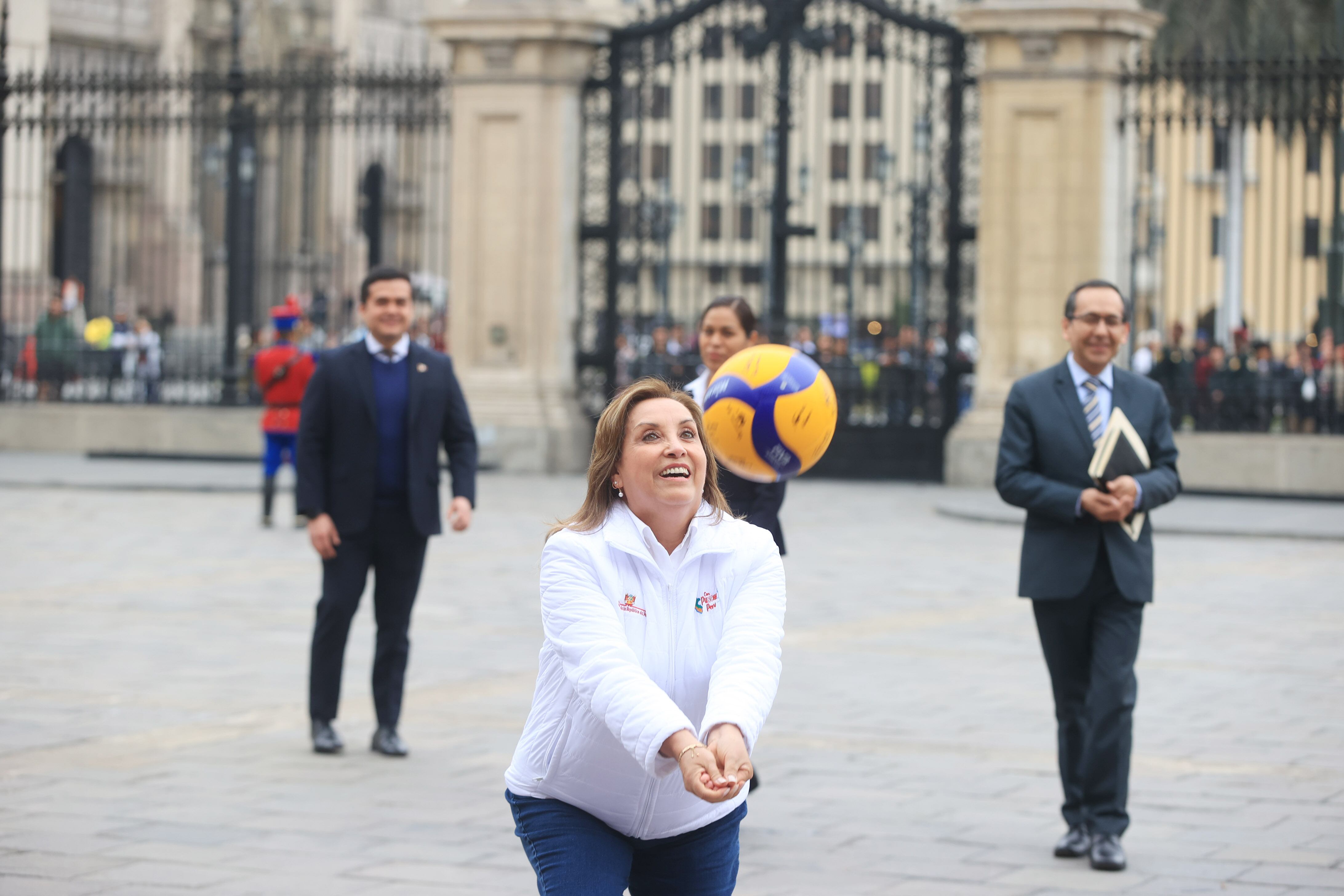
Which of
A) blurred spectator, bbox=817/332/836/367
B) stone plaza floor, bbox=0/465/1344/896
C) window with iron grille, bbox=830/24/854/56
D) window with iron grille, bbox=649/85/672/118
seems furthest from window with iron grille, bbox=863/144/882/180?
stone plaza floor, bbox=0/465/1344/896

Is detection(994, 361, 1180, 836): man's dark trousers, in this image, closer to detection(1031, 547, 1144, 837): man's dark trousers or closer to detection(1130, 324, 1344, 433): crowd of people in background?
detection(1031, 547, 1144, 837): man's dark trousers

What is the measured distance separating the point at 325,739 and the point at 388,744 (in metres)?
0.24

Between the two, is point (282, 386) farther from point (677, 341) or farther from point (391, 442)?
point (391, 442)

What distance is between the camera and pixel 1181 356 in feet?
63.3

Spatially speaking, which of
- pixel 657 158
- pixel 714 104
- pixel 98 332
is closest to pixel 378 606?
pixel 98 332

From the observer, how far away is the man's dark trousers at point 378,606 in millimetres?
7320

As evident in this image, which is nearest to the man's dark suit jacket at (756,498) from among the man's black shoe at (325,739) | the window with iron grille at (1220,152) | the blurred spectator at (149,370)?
the man's black shoe at (325,739)

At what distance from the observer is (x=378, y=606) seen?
750 cm

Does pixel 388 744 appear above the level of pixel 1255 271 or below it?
below

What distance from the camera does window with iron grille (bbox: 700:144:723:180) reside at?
197 feet

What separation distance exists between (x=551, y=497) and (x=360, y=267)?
26.9 m

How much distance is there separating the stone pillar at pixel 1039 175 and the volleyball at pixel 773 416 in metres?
14.4

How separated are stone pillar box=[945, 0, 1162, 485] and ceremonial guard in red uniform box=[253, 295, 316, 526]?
22.7 ft

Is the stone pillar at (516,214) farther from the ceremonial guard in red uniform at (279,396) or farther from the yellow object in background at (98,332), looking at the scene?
the yellow object in background at (98,332)
